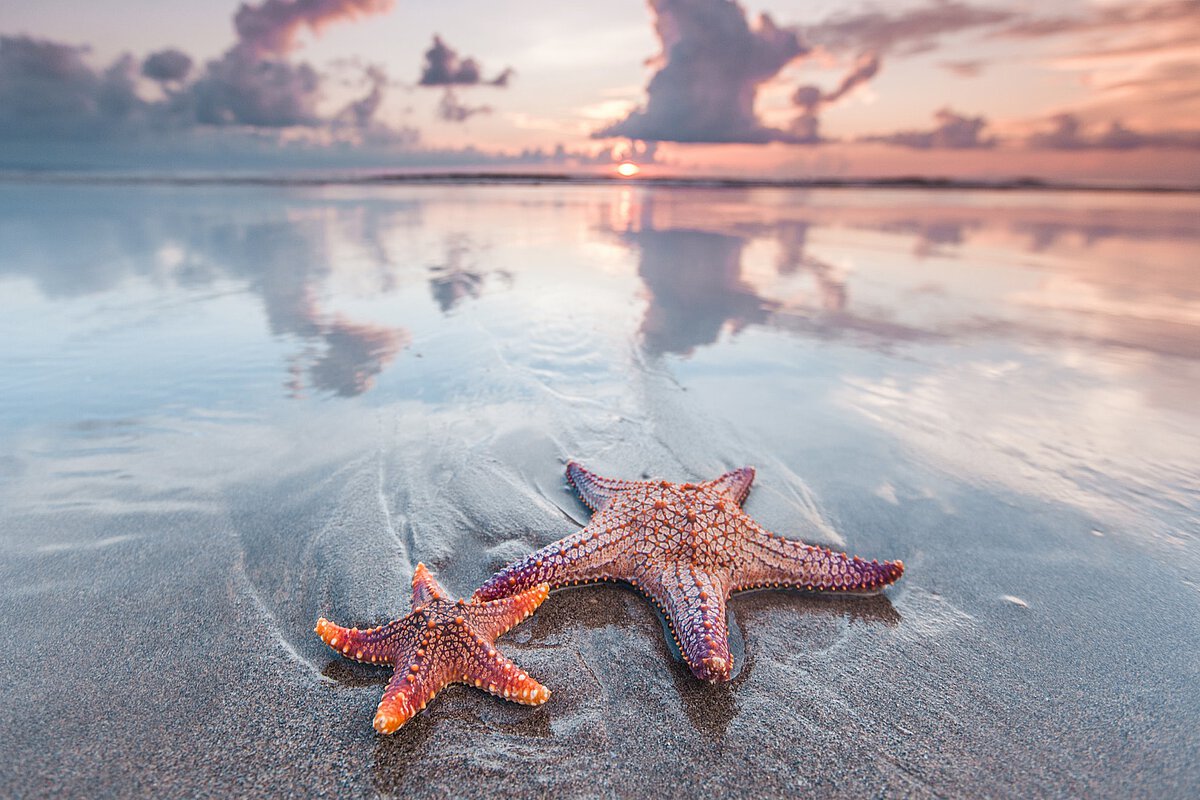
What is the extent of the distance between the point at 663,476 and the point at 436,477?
1.53 metres

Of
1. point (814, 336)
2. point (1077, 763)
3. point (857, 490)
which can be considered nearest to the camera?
point (1077, 763)

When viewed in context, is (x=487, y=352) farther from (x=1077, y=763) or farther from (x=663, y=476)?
(x=1077, y=763)

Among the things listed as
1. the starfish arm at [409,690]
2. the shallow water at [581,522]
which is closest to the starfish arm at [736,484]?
the shallow water at [581,522]

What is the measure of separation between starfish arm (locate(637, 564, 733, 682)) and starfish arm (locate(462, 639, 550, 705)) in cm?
61

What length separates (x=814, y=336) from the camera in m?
7.20

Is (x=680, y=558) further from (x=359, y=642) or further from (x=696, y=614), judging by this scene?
(x=359, y=642)

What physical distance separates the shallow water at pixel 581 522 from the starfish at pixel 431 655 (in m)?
0.13

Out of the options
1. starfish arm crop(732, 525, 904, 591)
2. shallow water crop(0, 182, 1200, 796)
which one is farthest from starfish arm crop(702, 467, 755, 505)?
starfish arm crop(732, 525, 904, 591)

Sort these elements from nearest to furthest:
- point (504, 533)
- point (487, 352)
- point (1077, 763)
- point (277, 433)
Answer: point (1077, 763) → point (504, 533) → point (277, 433) → point (487, 352)

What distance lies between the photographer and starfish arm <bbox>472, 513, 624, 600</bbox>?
2742 millimetres

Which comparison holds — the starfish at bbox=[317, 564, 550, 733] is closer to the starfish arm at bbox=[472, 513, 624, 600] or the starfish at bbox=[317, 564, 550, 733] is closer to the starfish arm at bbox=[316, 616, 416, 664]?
the starfish arm at bbox=[316, 616, 416, 664]

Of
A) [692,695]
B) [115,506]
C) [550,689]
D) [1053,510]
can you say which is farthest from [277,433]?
[1053,510]

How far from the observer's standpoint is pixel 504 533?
347cm

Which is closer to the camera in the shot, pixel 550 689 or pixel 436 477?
pixel 550 689
